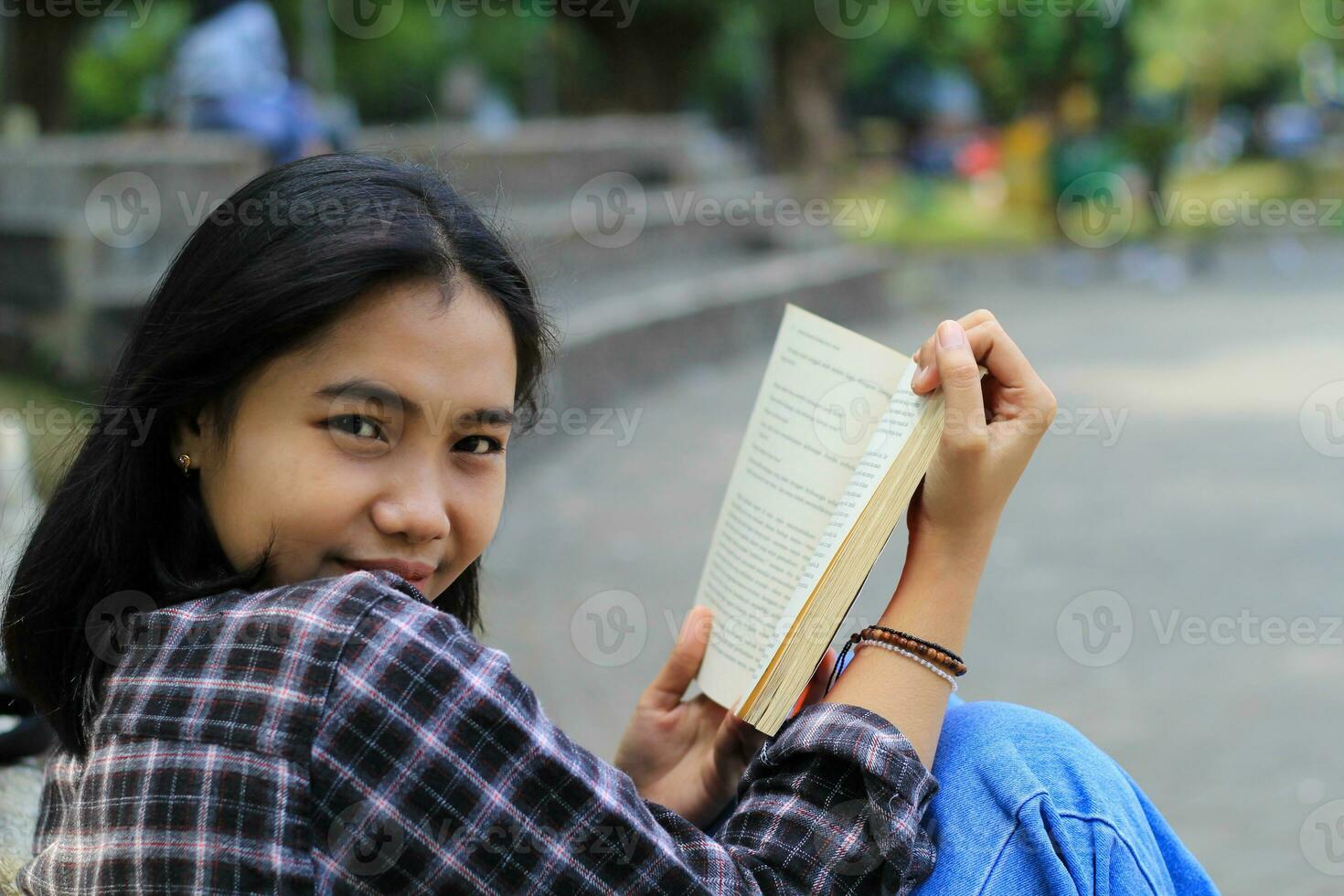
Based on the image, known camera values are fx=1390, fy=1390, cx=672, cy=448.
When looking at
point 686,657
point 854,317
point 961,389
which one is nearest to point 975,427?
point 961,389

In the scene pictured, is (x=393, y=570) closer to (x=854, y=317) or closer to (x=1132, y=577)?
(x=1132, y=577)

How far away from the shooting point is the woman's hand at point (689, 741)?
180 cm

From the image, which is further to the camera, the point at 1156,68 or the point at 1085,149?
the point at 1156,68

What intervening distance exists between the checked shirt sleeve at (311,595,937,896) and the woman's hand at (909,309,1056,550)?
38 centimetres

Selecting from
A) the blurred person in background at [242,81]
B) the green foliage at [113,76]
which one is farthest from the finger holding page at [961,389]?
the green foliage at [113,76]

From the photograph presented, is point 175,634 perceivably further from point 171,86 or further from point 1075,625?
point 171,86

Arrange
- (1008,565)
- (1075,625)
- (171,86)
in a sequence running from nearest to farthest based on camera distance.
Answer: (1075,625) → (1008,565) → (171,86)

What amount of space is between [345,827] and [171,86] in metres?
8.53

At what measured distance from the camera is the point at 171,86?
8828 mm

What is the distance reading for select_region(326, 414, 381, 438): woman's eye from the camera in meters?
1.43

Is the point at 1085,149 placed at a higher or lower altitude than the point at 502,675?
higher

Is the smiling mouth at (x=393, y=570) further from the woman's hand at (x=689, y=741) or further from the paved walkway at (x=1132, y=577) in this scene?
the paved walkway at (x=1132, y=577)

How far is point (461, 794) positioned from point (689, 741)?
70cm

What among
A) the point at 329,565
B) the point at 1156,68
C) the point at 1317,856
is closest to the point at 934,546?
the point at 329,565
